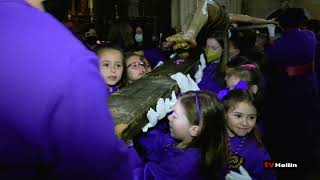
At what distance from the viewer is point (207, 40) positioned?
3.49 m

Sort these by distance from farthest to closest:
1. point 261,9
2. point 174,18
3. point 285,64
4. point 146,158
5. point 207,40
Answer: point 261,9, point 174,18, point 285,64, point 207,40, point 146,158

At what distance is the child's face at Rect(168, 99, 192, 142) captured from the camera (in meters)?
1.93

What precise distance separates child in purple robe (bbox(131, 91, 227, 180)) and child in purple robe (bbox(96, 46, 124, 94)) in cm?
73

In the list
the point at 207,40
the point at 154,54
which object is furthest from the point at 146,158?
the point at 154,54

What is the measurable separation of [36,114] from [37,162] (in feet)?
0.34

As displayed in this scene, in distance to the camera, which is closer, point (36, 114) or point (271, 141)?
point (36, 114)

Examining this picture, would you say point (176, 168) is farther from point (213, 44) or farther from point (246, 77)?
point (213, 44)

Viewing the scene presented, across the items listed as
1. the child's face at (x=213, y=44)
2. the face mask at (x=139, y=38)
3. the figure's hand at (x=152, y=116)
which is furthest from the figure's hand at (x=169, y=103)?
the face mask at (x=139, y=38)

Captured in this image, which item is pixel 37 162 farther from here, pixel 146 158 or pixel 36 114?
pixel 146 158

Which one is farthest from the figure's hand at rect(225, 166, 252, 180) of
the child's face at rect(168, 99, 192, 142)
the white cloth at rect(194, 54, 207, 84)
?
the white cloth at rect(194, 54, 207, 84)

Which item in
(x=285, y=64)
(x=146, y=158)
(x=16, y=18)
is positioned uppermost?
(x=16, y=18)

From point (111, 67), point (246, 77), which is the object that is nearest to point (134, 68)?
point (111, 67)

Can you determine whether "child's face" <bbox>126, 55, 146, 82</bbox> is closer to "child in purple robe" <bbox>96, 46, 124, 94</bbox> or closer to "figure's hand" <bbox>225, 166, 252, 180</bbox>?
"child in purple robe" <bbox>96, 46, 124, 94</bbox>

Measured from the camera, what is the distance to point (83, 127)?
26.9 inches
